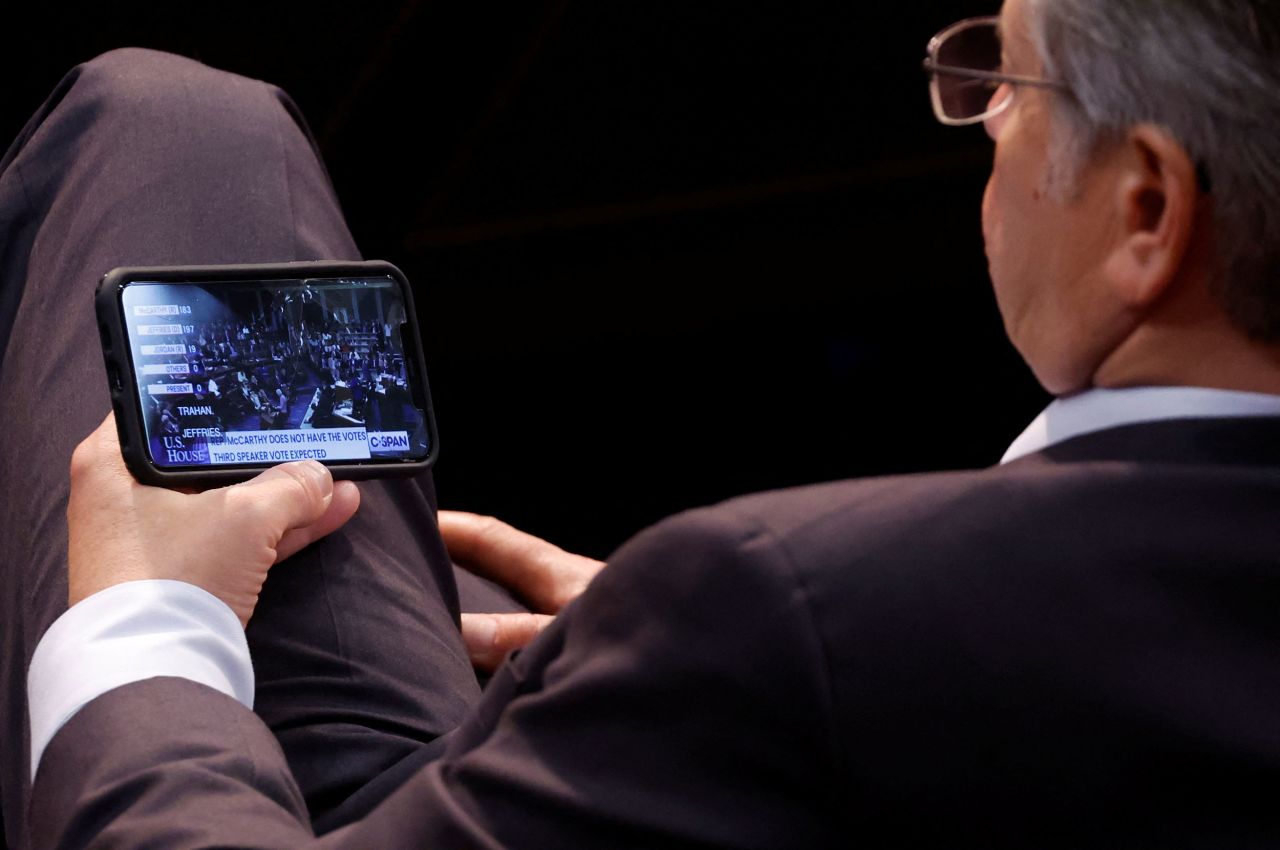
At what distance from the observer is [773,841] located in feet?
1.56

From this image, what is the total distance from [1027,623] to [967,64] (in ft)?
1.03

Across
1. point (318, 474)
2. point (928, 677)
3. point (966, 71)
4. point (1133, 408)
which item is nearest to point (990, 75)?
point (966, 71)

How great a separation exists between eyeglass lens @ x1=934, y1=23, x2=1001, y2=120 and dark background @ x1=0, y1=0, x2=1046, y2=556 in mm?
1333

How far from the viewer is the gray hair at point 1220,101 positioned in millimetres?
519

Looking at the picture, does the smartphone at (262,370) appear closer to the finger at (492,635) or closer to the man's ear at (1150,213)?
the finger at (492,635)

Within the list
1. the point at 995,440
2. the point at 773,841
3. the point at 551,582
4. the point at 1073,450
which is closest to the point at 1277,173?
the point at 1073,450

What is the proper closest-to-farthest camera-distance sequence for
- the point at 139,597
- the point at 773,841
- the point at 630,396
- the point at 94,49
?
the point at 773,841, the point at 139,597, the point at 94,49, the point at 630,396

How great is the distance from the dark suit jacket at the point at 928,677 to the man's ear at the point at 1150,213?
2.7 inches

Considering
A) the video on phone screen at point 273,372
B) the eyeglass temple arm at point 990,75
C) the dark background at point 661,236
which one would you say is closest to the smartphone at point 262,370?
the video on phone screen at point 273,372

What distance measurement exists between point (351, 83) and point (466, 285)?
0.41m

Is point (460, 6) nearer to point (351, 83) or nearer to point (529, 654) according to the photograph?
point (351, 83)

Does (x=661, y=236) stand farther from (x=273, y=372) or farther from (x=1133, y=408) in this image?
(x=1133, y=408)

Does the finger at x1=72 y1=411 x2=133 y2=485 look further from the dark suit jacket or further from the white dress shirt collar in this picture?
the white dress shirt collar

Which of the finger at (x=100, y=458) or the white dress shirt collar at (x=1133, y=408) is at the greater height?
the white dress shirt collar at (x=1133, y=408)
